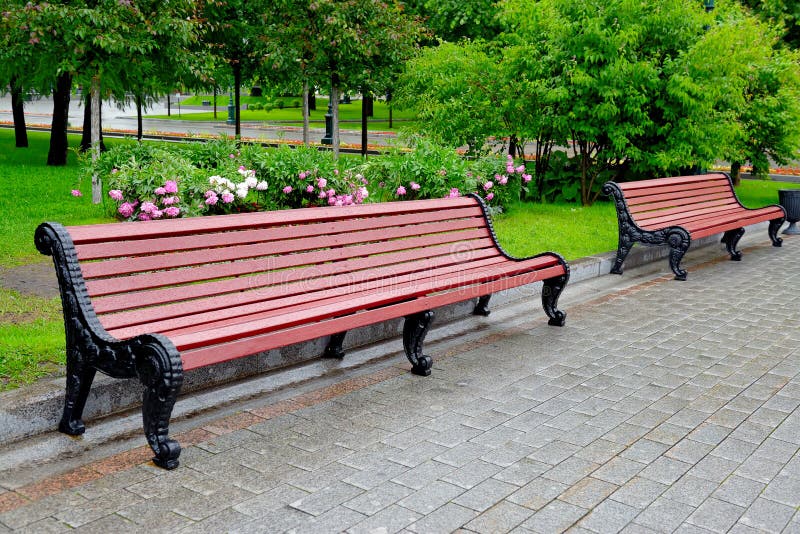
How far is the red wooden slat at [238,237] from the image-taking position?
170 inches

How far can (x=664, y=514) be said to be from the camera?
366 centimetres

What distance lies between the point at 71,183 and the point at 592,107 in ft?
29.6

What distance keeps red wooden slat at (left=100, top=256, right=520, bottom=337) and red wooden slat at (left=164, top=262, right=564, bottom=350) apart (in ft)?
0.34

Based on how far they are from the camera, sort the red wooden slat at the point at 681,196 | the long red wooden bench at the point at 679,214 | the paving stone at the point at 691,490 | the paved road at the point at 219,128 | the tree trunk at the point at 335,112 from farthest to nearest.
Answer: the paved road at the point at 219,128 < the tree trunk at the point at 335,112 < the red wooden slat at the point at 681,196 < the long red wooden bench at the point at 679,214 < the paving stone at the point at 691,490

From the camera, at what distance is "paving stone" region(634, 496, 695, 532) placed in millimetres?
3559

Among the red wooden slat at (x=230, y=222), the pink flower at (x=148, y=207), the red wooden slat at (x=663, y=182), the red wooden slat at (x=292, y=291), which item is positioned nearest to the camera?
the red wooden slat at (x=230, y=222)

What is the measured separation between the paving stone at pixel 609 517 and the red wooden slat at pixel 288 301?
2.07m

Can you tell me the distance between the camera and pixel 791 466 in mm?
4223

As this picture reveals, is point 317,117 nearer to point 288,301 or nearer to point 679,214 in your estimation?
point 679,214

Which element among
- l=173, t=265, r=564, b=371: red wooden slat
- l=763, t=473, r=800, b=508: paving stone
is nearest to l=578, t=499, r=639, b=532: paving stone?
l=763, t=473, r=800, b=508: paving stone

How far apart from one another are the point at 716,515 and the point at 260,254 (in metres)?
2.85

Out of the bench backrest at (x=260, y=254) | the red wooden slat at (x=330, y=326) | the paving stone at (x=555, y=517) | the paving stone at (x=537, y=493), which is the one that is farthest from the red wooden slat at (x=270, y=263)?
the paving stone at (x=555, y=517)

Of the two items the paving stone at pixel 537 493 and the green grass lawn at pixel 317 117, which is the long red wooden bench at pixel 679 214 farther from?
the green grass lawn at pixel 317 117

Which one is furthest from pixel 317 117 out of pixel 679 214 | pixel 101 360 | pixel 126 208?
pixel 101 360
